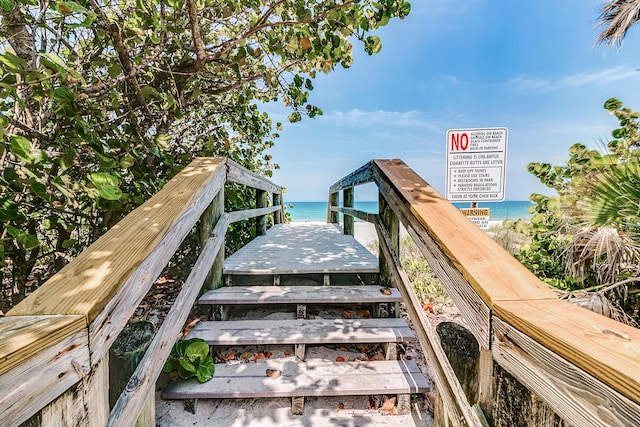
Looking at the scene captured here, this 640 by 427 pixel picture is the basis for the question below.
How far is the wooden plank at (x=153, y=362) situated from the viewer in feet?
3.12

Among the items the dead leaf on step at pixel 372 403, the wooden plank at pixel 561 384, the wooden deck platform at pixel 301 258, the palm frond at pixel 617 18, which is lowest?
the dead leaf on step at pixel 372 403

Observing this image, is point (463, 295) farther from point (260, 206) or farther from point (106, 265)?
point (260, 206)

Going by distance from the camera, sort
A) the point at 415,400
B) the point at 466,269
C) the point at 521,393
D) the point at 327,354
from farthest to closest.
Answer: the point at 327,354 < the point at 415,400 < the point at 466,269 < the point at 521,393

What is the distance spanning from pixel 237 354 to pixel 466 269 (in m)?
1.52

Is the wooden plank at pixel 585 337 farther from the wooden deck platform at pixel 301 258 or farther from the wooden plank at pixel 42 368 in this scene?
the wooden deck platform at pixel 301 258

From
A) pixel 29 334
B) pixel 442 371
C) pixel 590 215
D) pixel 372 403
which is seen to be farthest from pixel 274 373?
pixel 590 215

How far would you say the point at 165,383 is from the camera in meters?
1.58

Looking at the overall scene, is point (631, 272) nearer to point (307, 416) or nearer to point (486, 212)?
point (486, 212)

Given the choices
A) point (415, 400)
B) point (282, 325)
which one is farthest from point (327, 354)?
point (415, 400)

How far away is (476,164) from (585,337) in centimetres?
304

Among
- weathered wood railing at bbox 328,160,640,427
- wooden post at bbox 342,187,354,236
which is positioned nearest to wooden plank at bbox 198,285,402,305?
weathered wood railing at bbox 328,160,640,427

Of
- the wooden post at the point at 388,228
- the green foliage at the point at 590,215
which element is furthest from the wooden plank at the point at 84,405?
the green foliage at the point at 590,215

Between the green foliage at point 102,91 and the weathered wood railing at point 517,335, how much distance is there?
1.32m

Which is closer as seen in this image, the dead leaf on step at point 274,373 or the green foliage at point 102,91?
the green foliage at point 102,91
